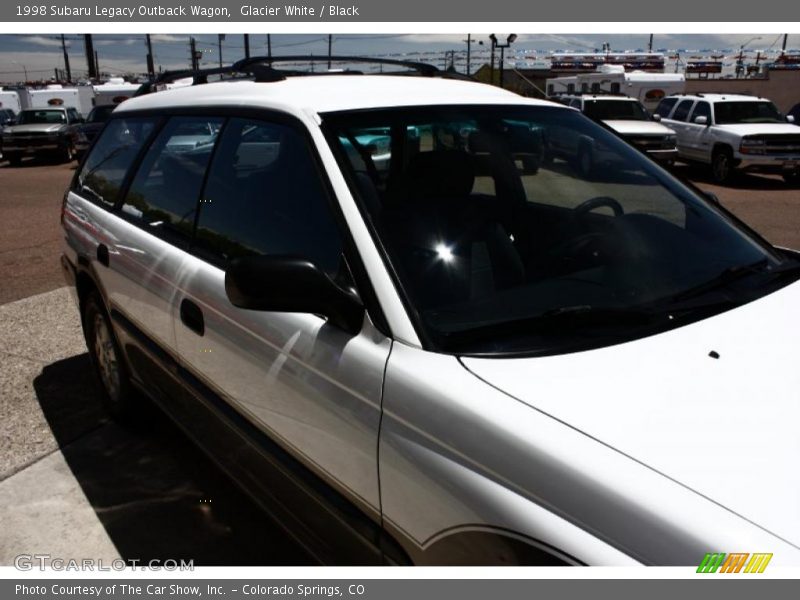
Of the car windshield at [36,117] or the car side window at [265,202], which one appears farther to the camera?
the car windshield at [36,117]

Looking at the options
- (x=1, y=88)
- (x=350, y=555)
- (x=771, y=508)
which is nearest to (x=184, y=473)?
(x=350, y=555)

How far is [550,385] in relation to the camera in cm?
162

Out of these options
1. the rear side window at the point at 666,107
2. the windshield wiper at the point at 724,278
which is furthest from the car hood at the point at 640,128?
the windshield wiper at the point at 724,278

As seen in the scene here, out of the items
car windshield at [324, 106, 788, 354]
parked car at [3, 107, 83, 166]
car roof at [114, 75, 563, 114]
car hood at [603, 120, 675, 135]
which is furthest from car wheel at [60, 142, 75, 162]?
car windshield at [324, 106, 788, 354]

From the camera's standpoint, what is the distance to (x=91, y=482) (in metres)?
3.44

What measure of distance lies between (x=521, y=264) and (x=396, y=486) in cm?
82

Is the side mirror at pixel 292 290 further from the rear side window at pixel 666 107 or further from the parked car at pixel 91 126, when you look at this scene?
the parked car at pixel 91 126

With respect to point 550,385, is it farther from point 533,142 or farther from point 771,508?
point 533,142

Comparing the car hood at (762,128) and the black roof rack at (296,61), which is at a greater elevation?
the black roof rack at (296,61)

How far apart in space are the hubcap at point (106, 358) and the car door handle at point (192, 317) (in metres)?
1.29

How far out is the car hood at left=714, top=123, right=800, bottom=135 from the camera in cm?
1477

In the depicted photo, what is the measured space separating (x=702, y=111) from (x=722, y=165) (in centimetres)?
190

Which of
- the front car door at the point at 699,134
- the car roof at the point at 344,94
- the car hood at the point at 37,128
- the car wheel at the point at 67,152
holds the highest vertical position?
the car roof at the point at 344,94

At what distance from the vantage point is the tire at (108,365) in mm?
3820
